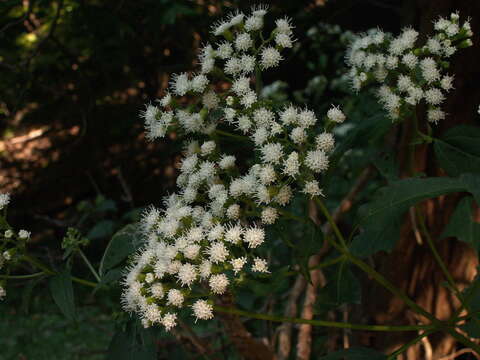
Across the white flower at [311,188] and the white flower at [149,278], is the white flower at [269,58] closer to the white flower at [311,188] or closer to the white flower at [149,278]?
the white flower at [311,188]

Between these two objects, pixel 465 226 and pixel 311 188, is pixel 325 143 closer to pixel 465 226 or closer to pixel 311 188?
pixel 311 188

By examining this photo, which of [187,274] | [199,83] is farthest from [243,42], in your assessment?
[187,274]

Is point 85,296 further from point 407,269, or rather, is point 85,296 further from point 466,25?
point 466,25

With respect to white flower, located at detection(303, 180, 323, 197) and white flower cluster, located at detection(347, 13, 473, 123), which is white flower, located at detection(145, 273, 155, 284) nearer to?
white flower, located at detection(303, 180, 323, 197)

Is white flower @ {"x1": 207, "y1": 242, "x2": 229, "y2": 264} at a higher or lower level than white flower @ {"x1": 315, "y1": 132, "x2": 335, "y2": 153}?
lower

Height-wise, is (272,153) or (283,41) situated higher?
(283,41)

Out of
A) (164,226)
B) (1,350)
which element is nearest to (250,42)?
(164,226)

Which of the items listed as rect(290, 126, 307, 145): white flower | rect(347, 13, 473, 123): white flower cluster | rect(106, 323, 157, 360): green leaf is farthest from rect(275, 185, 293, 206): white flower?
rect(106, 323, 157, 360): green leaf
